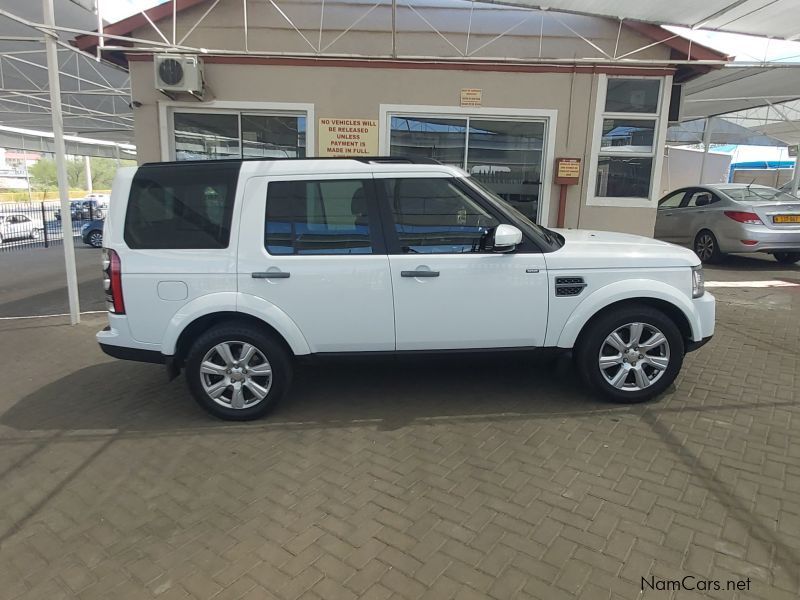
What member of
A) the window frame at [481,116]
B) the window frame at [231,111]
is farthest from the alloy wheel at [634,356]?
the window frame at [231,111]

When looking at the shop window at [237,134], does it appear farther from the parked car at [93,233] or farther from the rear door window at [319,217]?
the parked car at [93,233]

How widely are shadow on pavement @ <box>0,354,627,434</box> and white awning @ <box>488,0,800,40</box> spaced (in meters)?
4.99

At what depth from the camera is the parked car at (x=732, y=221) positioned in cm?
962

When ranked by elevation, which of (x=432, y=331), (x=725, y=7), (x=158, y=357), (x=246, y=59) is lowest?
(x=158, y=357)

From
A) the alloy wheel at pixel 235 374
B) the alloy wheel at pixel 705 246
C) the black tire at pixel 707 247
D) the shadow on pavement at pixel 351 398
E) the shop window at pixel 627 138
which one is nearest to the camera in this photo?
the alloy wheel at pixel 235 374

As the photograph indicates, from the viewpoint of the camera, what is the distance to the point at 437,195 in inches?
154

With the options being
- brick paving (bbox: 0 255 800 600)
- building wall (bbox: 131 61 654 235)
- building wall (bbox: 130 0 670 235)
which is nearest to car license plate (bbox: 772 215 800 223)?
building wall (bbox: 130 0 670 235)

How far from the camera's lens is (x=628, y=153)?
8133mm

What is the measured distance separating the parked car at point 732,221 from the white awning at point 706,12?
317 centimetres

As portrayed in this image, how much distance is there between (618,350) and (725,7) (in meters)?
5.31

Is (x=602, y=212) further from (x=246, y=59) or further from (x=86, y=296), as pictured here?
(x=86, y=296)

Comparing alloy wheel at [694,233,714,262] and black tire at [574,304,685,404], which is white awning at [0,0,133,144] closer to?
black tire at [574,304,685,404]

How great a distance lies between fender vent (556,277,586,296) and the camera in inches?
154

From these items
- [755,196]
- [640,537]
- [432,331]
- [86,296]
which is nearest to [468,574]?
[640,537]
